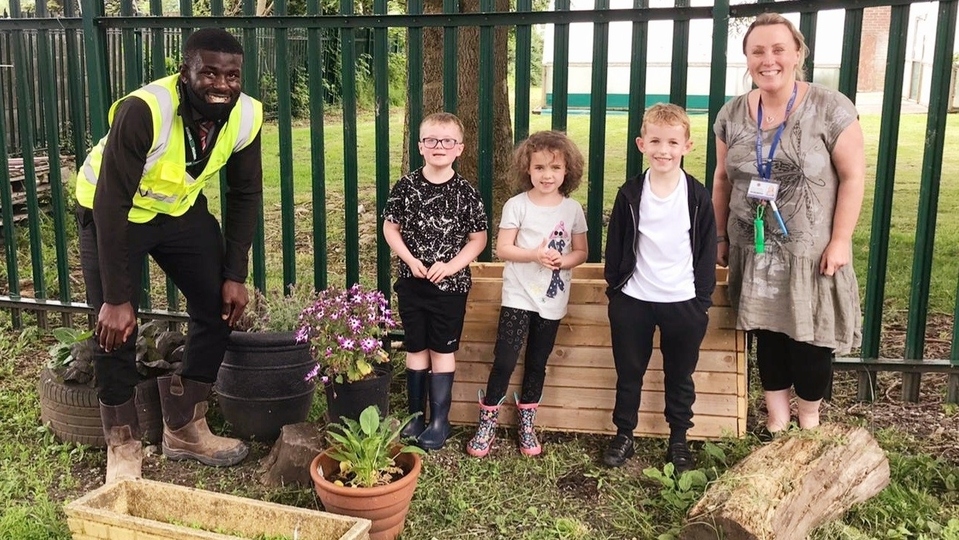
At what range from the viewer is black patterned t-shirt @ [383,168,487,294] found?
165 inches

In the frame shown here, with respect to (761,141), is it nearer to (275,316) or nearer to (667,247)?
(667,247)

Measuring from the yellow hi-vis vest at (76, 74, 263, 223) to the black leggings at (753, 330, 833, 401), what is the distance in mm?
2562

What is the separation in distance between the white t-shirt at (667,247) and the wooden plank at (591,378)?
0.60 m

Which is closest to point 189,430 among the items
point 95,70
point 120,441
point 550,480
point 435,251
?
point 120,441

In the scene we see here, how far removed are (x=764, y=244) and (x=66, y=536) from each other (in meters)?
3.16

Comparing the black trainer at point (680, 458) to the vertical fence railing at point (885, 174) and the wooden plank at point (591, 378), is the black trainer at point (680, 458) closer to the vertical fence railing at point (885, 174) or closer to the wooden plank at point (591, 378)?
the wooden plank at point (591, 378)

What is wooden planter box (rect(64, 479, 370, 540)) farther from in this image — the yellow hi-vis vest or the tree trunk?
the tree trunk

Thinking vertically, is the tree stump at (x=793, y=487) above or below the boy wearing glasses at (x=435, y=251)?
below

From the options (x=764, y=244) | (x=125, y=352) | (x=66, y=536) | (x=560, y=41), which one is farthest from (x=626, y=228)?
(x=66, y=536)

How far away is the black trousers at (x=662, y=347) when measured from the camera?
3869mm

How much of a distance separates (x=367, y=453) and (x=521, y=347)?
1.08 metres

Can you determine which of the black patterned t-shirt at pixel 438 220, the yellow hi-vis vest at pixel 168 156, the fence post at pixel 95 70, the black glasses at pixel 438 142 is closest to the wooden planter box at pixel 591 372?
the black patterned t-shirt at pixel 438 220

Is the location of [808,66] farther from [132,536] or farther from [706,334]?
[132,536]

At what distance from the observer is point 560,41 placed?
177 inches
